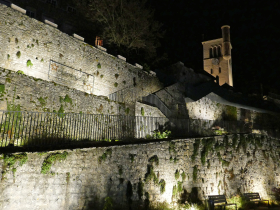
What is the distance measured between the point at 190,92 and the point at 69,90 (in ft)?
35.8

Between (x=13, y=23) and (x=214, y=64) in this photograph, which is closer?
(x=13, y=23)

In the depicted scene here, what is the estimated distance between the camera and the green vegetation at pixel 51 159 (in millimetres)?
7414

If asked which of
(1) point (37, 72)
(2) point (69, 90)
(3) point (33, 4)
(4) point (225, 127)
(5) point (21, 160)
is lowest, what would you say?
(5) point (21, 160)

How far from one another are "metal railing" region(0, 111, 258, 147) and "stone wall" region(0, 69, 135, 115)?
1.32 feet

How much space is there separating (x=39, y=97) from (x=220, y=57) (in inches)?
1505

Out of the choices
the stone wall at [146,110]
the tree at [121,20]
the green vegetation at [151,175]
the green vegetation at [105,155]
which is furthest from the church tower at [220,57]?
the green vegetation at [105,155]

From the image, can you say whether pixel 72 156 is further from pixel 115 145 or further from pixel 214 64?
pixel 214 64

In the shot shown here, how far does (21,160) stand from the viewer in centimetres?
707

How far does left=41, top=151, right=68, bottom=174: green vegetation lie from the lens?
741cm

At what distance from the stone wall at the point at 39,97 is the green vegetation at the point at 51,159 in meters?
3.32

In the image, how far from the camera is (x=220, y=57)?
140 ft

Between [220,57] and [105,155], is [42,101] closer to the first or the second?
[105,155]

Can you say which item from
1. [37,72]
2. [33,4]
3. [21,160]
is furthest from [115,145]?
[33,4]

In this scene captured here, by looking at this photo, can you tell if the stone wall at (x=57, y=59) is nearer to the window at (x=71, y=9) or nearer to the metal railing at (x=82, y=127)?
the metal railing at (x=82, y=127)
